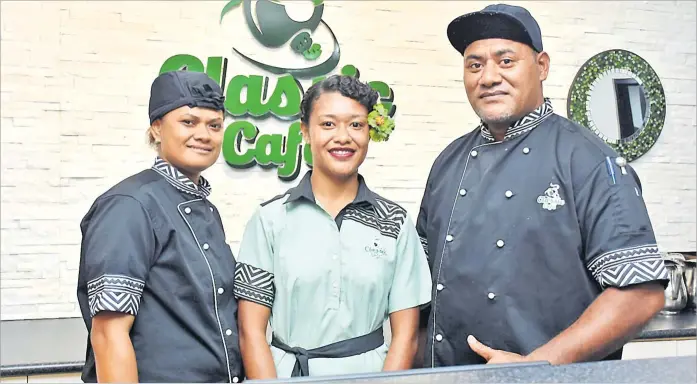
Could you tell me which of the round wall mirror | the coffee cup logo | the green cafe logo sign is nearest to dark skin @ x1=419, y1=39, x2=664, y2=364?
the green cafe logo sign

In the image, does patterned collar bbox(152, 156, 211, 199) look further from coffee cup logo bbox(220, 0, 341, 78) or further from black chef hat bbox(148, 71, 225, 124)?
coffee cup logo bbox(220, 0, 341, 78)

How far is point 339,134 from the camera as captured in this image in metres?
1.92

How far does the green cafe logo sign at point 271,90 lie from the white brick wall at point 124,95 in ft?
0.18

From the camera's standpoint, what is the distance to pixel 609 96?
15.4ft

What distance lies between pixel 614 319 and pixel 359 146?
2.47ft

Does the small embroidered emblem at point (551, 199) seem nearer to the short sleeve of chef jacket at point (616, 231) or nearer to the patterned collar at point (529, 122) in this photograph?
the short sleeve of chef jacket at point (616, 231)

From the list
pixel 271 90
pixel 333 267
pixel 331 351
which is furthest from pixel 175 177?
pixel 271 90

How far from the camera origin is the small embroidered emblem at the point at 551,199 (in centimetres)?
179

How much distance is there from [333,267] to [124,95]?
2268mm

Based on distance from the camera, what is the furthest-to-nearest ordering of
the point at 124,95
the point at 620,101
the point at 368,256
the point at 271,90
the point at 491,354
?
the point at 620,101, the point at 271,90, the point at 124,95, the point at 368,256, the point at 491,354

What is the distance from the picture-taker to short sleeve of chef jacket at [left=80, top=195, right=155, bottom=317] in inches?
67.6

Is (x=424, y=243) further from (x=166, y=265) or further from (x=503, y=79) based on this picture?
(x=166, y=265)

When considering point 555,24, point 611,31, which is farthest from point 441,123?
point 611,31

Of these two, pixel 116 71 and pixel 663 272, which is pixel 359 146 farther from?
pixel 116 71
